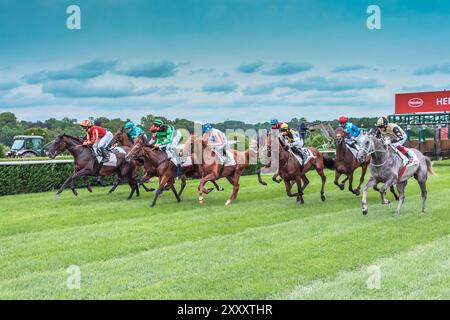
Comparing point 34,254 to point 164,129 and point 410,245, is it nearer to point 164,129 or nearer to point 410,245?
point 410,245

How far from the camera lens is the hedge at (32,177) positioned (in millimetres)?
15914

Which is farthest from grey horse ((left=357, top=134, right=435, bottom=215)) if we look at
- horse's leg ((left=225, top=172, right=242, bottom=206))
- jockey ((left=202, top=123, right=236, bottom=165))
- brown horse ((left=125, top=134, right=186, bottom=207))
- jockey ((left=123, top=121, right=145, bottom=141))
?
jockey ((left=123, top=121, right=145, bottom=141))

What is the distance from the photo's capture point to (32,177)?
16.5m

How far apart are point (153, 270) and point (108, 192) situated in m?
9.39

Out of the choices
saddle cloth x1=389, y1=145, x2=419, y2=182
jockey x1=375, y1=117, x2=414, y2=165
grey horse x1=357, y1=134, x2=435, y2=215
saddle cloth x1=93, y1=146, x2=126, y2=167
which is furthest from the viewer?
saddle cloth x1=93, y1=146, x2=126, y2=167

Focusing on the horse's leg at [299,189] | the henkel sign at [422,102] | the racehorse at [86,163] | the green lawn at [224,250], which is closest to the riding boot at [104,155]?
the racehorse at [86,163]

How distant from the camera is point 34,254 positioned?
7.67 metres

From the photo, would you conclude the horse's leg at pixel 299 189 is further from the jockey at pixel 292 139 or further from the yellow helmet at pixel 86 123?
the yellow helmet at pixel 86 123

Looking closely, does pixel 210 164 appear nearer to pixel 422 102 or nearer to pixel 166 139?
pixel 166 139

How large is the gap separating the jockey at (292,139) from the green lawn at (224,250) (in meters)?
1.25

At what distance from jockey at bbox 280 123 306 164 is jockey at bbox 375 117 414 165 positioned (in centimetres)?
225

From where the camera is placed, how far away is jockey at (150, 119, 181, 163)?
43.2 ft

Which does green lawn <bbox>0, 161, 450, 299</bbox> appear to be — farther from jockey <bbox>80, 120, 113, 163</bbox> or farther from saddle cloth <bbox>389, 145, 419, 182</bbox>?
jockey <bbox>80, 120, 113, 163</bbox>
